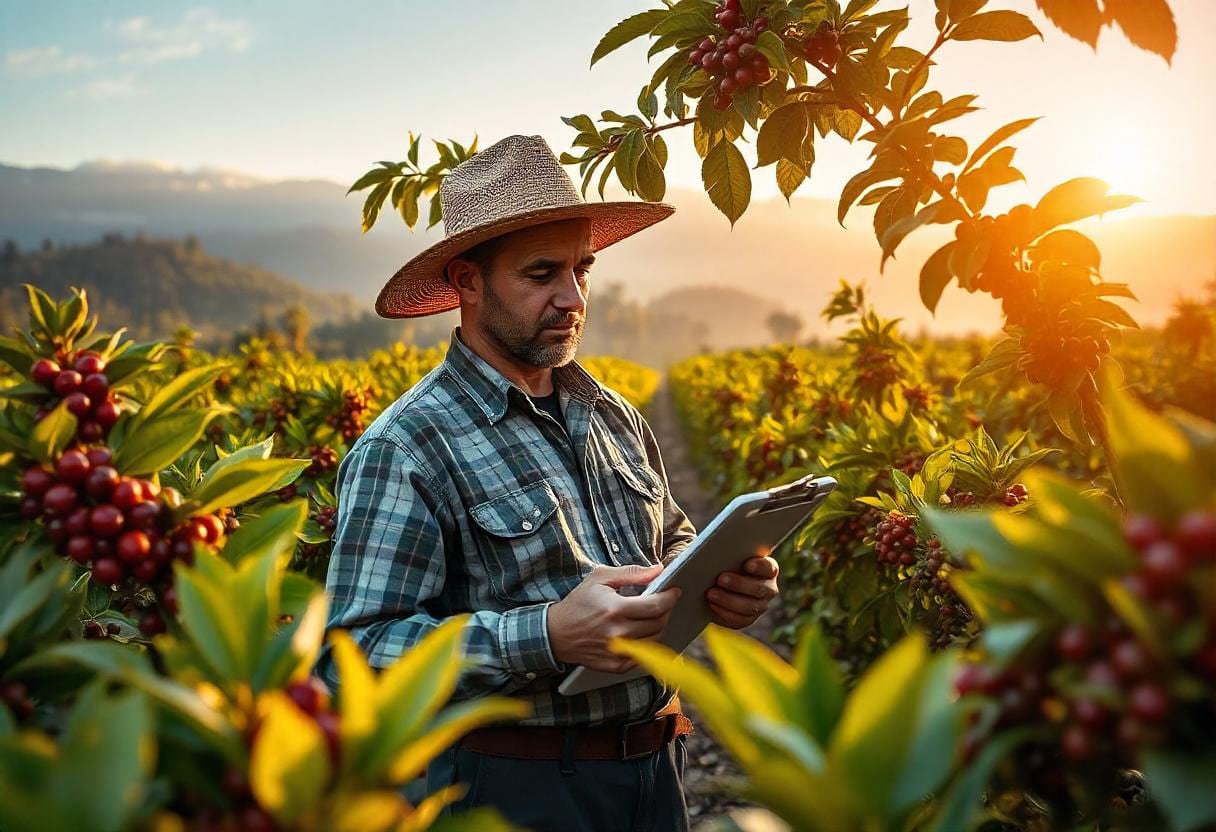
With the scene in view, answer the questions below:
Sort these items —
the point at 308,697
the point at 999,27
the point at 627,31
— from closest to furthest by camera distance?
1. the point at 308,697
2. the point at 999,27
3. the point at 627,31

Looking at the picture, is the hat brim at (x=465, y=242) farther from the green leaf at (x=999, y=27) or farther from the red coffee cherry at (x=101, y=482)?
the red coffee cherry at (x=101, y=482)

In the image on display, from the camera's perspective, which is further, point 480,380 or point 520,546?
point 480,380

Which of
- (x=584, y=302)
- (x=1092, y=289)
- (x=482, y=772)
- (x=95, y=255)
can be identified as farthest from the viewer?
(x=95, y=255)

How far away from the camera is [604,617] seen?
6.49ft

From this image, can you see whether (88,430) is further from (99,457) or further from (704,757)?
(704,757)

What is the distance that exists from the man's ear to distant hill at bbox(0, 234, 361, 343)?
121m

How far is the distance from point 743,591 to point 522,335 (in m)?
1.01

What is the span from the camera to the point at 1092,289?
1848 millimetres

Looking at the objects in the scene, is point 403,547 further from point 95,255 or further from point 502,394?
point 95,255

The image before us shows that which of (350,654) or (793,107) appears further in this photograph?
(793,107)

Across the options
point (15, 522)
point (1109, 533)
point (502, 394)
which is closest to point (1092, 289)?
point (1109, 533)

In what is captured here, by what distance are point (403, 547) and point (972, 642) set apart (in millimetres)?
1359

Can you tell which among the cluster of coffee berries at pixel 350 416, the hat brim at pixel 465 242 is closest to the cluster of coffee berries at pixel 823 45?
the hat brim at pixel 465 242

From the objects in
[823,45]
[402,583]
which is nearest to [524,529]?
[402,583]
